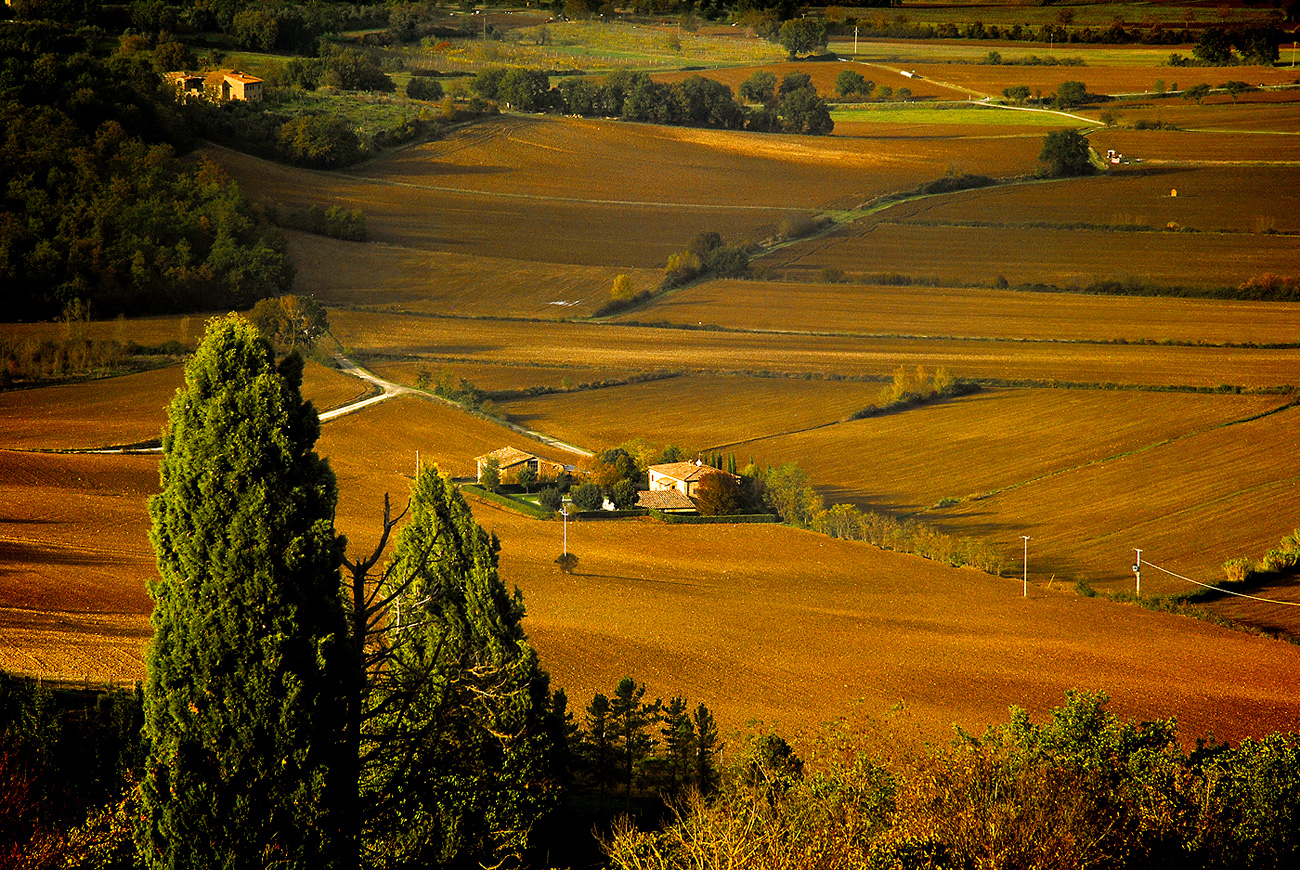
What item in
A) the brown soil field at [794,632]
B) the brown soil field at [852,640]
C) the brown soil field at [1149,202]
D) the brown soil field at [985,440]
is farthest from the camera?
the brown soil field at [1149,202]

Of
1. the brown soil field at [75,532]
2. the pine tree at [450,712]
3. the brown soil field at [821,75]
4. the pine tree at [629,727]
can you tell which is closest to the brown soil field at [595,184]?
the brown soil field at [821,75]

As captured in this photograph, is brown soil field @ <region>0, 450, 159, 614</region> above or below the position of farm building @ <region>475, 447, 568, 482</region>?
above

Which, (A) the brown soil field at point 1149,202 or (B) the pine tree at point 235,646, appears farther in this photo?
(A) the brown soil field at point 1149,202

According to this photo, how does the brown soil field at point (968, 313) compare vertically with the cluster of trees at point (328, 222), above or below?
below

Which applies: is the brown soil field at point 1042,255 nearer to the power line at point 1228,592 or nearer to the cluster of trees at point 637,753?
the power line at point 1228,592

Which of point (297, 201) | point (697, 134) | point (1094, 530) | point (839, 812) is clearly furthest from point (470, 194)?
point (839, 812)

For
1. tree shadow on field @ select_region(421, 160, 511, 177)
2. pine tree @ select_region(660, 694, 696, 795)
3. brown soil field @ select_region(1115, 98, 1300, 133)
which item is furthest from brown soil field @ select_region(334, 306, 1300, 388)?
pine tree @ select_region(660, 694, 696, 795)

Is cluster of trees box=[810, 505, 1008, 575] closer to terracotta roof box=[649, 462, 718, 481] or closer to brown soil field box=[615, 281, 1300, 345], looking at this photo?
terracotta roof box=[649, 462, 718, 481]
